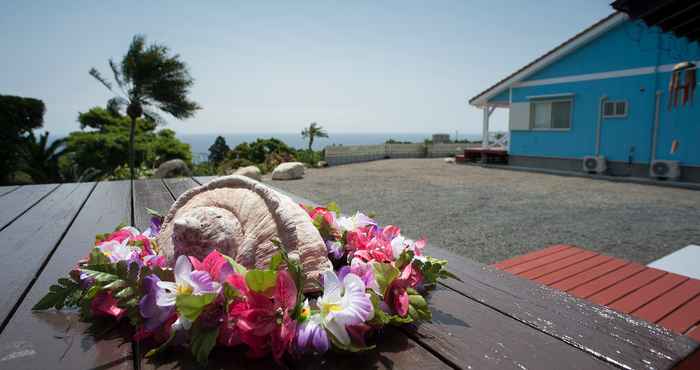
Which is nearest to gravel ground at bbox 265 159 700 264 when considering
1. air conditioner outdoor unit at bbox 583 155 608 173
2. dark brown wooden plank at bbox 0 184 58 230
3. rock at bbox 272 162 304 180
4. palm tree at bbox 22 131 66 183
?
air conditioner outdoor unit at bbox 583 155 608 173

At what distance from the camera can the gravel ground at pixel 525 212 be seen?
484 centimetres

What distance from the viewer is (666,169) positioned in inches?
397

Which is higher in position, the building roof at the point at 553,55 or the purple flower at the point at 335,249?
the building roof at the point at 553,55

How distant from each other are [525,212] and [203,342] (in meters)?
6.89

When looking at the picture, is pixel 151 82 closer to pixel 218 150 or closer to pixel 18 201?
pixel 218 150

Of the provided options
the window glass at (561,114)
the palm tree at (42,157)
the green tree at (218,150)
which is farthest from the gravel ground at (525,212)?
the palm tree at (42,157)

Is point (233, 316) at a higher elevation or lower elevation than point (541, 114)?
lower

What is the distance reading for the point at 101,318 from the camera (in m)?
0.97

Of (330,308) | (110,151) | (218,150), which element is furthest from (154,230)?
(218,150)

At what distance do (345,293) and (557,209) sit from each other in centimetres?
725

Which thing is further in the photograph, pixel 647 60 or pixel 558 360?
pixel 647 60

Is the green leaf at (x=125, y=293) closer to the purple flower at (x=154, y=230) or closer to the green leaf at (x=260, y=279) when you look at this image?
the green leaf at (x=260, y=279)

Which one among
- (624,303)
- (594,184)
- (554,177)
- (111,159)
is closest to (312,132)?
(111,159)

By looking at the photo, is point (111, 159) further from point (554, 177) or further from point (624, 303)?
point (624, 303)
